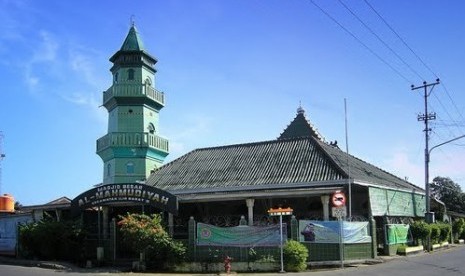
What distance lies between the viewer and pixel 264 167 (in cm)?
2942

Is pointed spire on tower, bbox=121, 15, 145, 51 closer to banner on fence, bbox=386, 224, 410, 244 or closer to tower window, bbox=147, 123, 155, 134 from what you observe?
tower window, bbox=147, 123, 155, 134

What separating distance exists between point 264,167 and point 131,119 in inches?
429

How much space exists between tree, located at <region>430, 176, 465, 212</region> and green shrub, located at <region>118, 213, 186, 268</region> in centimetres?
5182

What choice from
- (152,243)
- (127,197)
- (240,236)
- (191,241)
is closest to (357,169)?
(240,236)

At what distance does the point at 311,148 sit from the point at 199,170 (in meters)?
6.88

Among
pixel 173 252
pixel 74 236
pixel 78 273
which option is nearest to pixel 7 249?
pixel 74 236

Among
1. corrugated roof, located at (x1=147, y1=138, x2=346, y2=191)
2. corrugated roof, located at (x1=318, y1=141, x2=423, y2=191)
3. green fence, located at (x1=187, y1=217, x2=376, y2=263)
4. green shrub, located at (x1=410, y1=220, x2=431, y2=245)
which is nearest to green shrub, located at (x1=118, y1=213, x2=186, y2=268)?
green fence, located at (x1=187, y1=217, x2=376, y2=263)

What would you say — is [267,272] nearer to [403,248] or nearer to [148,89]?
[403,248]

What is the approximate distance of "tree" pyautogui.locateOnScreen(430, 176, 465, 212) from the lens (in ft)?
221

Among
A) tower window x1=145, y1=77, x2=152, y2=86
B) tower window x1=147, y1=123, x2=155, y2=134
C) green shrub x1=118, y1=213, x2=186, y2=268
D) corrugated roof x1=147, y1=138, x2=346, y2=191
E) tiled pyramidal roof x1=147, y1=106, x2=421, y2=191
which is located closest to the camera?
green shrub x1=118, y1=213, x2=186, y2=268

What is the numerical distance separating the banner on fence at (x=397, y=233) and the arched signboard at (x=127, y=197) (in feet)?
34.1

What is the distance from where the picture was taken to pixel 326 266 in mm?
21281

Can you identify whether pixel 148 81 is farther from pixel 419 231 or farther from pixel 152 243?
pixel 419 231

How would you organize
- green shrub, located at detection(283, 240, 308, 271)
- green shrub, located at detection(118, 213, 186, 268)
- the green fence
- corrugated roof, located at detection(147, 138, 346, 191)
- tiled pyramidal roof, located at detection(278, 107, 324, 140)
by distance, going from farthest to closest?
tiled pyramidal roof, located at detection(278, 107, 324, 140) → corrugated roof, located at detection(147, 138, 346, 191) → green shrub, located at detection(118, 213, 186, 268) → the green fence → green shrub, located at detection(283, 240, 308, 271)
